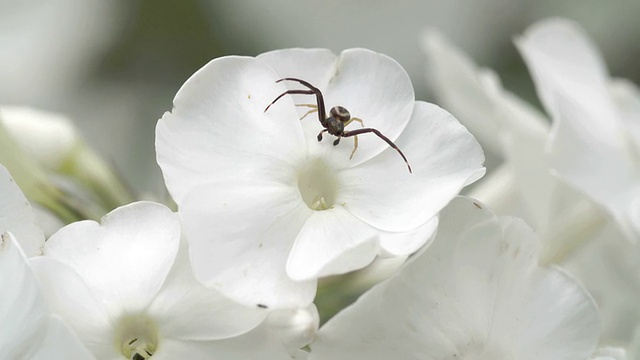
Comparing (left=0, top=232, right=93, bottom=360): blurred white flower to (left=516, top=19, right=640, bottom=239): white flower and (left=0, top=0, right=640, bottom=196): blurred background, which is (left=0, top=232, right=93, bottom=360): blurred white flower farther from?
(left=0, top=0, right=640, bottom=196): blurred background

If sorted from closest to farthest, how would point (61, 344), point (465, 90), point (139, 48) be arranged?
point (61, 344)
point (465, 90)
point (139, 48)

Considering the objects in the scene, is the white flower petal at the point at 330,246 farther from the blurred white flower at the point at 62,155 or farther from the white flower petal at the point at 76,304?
the blurred white flower at the point at 62,155

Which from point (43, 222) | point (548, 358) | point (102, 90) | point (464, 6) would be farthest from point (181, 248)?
point (464, 6)

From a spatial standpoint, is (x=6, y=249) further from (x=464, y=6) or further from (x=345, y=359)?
(x=464, y=6)

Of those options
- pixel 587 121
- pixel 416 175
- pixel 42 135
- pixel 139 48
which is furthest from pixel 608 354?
pixel 139 48

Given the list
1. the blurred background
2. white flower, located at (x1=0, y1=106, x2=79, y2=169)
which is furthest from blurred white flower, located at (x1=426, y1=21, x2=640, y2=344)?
the blurred background

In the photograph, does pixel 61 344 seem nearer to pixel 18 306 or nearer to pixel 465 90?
pixel 18 306
